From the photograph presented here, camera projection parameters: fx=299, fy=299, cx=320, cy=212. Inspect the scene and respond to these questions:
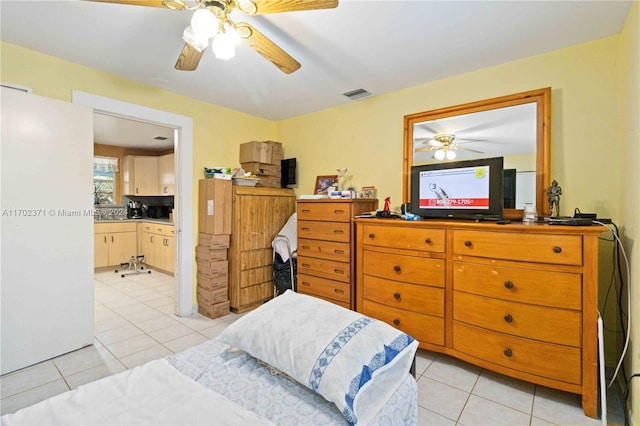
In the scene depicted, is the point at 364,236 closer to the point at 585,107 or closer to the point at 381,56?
the point at 381,56

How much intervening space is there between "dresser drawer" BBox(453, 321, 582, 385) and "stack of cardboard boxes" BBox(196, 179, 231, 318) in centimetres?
235

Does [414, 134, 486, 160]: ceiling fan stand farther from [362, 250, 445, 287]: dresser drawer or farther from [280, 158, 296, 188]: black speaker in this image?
[280, 158, 296, 188]: black speaker

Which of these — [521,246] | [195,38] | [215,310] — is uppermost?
[195,38]

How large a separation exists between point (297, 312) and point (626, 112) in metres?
2.36

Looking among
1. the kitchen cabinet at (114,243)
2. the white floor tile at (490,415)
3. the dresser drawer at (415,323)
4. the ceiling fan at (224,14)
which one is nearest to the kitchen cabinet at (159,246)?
the kitchen cabinet at (114,243)

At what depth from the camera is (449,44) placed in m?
2.18

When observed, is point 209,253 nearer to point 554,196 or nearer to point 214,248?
point 214,248

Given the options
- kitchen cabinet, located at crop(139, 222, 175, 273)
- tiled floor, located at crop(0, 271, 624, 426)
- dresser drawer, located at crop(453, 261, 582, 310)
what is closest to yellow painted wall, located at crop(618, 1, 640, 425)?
dresser drawer, located at crop(453, 261, 582, 310)

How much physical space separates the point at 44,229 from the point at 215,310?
5.39ft

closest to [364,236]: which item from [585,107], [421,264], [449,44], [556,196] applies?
[421,264]

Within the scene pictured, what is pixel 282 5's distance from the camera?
147 cm

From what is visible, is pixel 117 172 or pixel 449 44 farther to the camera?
pixel 117 172

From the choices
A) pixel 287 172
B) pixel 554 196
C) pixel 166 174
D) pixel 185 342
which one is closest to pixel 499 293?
pixel 554 196

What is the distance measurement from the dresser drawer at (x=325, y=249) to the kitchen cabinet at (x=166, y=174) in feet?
11.7
